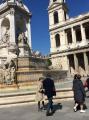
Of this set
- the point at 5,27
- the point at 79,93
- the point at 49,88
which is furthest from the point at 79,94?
the point at 5,27

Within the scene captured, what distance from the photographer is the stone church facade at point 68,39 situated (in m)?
54.0

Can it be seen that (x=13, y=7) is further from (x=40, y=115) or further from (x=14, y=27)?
(x=40, y=115)

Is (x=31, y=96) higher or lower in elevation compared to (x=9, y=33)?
lower

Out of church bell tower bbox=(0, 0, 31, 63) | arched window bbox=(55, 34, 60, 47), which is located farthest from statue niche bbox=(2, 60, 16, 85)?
arched window bbox=(55, 34, 60, 47)

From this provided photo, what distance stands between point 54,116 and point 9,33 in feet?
84.4

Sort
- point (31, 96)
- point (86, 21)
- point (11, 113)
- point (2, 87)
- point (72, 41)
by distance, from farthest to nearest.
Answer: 1. point (72, 41)
2. point (86, 21)
3. point (2, 87)
4. point (31, 96)
5. point (11, 113)

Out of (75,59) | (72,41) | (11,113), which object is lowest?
(11,113)

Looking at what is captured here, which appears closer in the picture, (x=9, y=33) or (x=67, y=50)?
(x=9, y=33)

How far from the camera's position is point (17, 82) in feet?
60.6

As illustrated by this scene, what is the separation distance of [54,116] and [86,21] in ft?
154

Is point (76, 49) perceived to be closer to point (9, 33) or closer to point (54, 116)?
point (9, 33)

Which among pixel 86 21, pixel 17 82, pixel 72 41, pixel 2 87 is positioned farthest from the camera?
pixel 72 41

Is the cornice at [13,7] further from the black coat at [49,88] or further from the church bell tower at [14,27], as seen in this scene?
the black coat at [49,88]

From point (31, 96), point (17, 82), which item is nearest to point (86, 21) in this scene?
point (17, 82)
